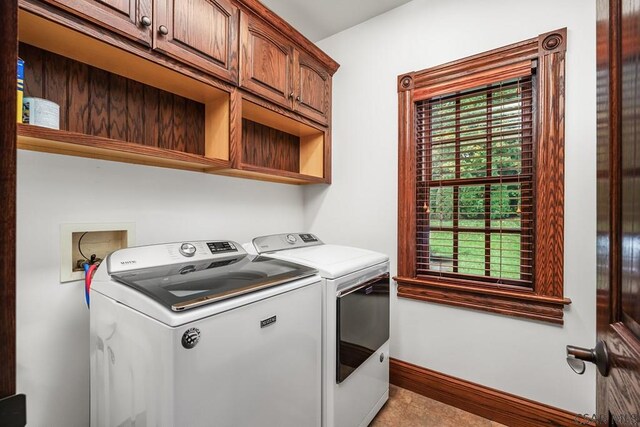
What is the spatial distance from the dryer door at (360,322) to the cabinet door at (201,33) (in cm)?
133

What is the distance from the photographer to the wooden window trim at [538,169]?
158 centimetres

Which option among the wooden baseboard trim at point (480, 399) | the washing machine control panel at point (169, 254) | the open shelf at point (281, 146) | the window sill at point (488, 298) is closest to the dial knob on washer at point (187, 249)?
the washing machine control panel at point (169, 254)

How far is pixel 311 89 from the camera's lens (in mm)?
2166

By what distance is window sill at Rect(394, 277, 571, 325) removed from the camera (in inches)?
63.3

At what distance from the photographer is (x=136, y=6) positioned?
3.96 ft

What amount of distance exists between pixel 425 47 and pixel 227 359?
85.9 inches

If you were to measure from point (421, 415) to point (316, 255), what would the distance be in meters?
1.20

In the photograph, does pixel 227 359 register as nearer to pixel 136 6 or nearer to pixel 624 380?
pixel 624 380

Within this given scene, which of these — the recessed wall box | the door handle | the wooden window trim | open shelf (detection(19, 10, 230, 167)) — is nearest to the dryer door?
the wooden window trim

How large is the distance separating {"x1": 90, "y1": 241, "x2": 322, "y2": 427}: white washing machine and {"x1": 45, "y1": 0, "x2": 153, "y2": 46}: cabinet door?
0.90m

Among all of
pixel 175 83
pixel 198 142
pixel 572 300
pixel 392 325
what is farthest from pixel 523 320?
pixel 175 83

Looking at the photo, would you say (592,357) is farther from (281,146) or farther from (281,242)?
(281,146)

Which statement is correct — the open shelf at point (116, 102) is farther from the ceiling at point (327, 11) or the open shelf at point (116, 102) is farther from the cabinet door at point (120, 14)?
the ceiling at point (327, 11)

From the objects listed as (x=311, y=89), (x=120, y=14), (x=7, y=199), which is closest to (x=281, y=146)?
(x=311, y=89)
